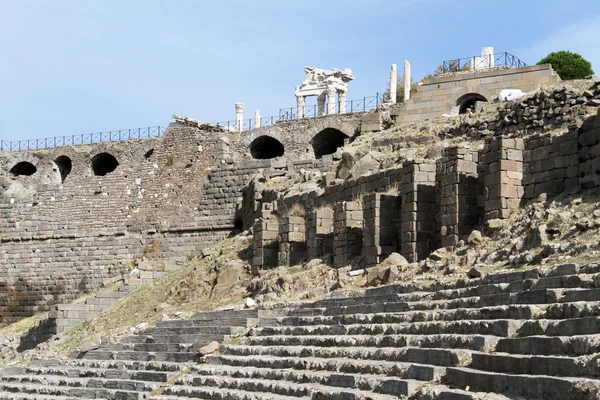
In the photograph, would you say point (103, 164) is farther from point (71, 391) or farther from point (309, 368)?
point (309, 368)

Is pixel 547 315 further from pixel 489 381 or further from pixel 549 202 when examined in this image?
pixel 549 202

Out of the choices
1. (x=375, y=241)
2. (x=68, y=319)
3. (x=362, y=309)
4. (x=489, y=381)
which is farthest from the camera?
(x=68, y=319)

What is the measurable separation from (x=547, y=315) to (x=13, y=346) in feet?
60.6

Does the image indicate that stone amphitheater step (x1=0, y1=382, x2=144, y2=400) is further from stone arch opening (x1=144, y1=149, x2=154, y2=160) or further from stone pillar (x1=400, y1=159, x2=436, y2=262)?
stone arch opening (x1=144, y1=149, x2=154, y2=160)

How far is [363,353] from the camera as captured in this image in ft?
42.8

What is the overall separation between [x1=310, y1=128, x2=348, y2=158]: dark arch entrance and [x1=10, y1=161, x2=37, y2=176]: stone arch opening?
12.3 m

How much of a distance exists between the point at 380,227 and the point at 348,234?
1101 mm

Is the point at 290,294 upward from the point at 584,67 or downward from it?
downward

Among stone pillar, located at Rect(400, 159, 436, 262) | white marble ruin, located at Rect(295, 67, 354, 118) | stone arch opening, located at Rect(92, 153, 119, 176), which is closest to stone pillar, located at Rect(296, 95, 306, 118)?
white marble ruin, located at Rect(295, 67, 354, 118)

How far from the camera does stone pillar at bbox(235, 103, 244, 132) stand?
39.3m

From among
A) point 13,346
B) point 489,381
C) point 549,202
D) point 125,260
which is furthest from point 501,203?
point 125,260

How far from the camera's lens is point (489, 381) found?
9984mm

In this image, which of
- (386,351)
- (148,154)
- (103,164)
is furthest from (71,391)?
(103,164)

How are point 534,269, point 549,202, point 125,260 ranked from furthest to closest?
point 125,260, point 549,202, point 534,269
